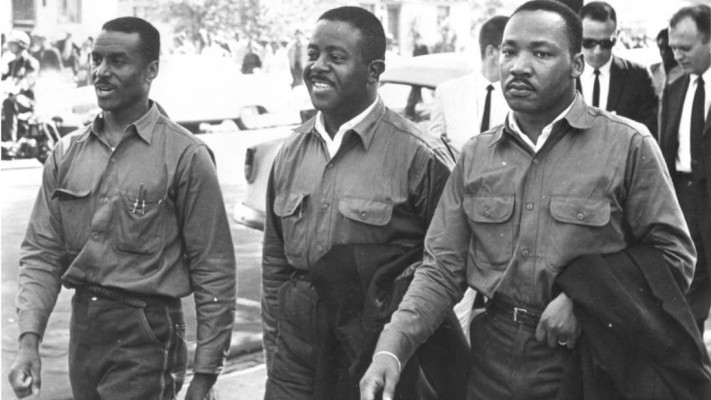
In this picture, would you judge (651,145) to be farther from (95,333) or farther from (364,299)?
(95,333)

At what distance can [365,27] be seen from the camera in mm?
4660

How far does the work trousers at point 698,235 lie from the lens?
23.5ft

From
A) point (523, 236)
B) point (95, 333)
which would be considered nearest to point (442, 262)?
point (523, 236)

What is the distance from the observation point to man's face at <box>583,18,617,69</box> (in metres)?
7.86

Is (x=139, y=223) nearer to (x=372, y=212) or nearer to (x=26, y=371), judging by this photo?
(x=26, y=371)

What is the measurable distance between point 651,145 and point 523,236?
0.47 m

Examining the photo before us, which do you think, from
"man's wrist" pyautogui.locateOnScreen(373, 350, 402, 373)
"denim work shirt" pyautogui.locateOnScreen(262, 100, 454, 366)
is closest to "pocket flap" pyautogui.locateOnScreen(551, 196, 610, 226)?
"man's wrist" pyautogui.locateOnScreen(373, 350, 402, 373)

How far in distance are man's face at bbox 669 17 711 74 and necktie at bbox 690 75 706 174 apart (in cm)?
9

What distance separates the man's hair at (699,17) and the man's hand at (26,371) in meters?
4.71

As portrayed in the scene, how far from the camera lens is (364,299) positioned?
171 inches

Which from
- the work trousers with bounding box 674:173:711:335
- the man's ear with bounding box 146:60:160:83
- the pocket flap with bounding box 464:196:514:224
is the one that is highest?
the man's ear with bounding box 146:60:160:83

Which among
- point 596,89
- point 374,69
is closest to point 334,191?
point 374,69

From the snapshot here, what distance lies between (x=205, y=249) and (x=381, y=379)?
115 cm

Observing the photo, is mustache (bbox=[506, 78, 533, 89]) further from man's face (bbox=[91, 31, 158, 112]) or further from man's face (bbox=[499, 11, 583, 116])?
man's face (bbox=[91, 31, 158, 112])
